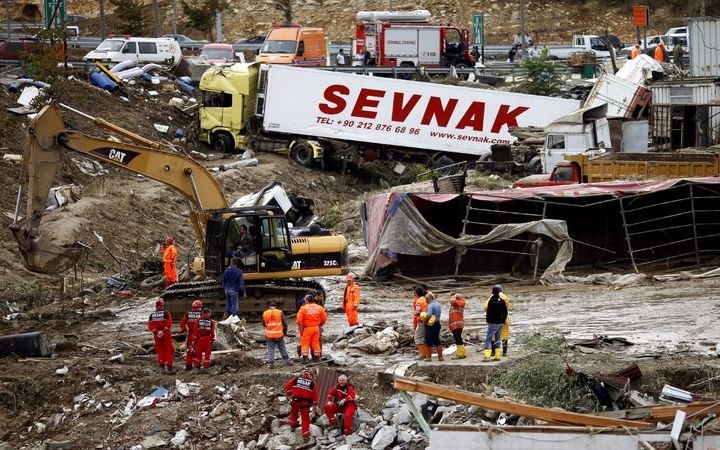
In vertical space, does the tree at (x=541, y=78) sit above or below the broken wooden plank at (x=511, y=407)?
above

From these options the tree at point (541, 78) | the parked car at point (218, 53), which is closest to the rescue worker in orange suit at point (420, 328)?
the tree at point (541, 78)

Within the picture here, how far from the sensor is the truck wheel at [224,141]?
40.5 meters

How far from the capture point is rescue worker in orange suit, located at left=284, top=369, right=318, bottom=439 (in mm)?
16844

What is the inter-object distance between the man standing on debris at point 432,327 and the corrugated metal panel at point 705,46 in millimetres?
24182

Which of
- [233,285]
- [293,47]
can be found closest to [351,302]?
[233,285]

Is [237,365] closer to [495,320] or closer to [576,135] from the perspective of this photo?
[495,320]

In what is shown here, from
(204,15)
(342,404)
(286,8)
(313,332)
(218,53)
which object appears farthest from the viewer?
(286,8)

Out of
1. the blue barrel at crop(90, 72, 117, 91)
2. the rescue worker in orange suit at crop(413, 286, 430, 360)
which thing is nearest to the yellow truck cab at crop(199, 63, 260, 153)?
the blue barrel at crop(90, 72, 117, 91)

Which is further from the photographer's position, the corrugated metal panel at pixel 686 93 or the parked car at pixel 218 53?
the parked car at pixel 218 53

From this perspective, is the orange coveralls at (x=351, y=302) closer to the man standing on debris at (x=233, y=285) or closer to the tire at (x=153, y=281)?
the man standing on debris at (x=233, y=285)

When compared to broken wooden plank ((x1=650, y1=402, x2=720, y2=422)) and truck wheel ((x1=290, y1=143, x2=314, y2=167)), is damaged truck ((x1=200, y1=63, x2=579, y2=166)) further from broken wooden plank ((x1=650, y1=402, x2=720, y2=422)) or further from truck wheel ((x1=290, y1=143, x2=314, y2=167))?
broken wooden plank ((x1=650, y1=402, x2=720, y2=422))

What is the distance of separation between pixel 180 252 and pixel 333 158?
33.8 feet

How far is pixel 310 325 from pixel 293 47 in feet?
102

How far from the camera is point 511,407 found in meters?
16.0
